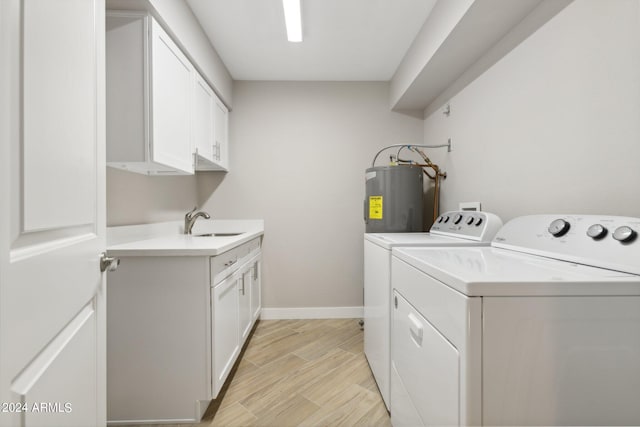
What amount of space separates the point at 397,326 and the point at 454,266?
1.81 ft

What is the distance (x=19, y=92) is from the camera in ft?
1.54

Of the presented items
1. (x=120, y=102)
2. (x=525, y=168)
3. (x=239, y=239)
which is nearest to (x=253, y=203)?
(x=239, y=239)

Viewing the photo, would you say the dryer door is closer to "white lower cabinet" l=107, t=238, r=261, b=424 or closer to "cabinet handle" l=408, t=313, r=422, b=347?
"cabinet handle" l=408, t=313, r=422, b=347

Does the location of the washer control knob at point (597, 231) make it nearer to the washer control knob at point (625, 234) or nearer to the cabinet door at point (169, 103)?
the washer control knob at point (625, 234)

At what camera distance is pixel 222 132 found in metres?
2.58

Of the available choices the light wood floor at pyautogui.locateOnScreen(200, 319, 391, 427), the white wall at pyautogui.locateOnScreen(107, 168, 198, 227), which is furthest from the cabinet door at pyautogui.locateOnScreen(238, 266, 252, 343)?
the white wall at pyautogui.locateOnScreen(107, 168, 198, 227)

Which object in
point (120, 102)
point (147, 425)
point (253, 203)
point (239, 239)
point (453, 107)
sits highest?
point (453, 107)

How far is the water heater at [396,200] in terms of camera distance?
2.21 meters

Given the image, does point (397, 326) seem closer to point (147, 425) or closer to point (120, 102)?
point (147, 425)

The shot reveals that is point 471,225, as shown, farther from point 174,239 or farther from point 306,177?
point 174,239

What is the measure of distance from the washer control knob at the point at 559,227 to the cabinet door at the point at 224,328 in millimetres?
1479

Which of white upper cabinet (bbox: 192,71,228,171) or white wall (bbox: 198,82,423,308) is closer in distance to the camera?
white upper cabinet (bbox: 192,71,228,171)

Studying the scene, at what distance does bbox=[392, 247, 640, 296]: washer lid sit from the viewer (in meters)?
0.63

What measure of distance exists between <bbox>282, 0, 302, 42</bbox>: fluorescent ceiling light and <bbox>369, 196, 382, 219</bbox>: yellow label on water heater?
1.31 m
